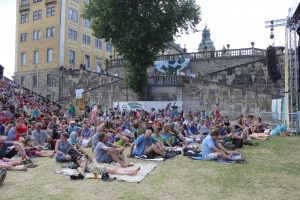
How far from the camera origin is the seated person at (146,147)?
1045 centimetres

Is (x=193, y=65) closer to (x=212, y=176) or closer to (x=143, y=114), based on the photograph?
(x=143, y=114)

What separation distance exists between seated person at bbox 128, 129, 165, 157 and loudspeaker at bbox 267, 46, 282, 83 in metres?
20.8

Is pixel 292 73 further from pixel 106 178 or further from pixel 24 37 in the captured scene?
pixel 24 37

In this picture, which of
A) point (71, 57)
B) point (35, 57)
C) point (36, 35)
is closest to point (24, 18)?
point (36, 35)

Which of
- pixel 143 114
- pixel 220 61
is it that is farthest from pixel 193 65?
pixel 143 114

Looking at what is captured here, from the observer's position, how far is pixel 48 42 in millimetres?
42781

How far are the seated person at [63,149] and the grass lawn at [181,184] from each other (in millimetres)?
284

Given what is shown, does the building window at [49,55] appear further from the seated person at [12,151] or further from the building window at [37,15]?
the seated person at [12,151]

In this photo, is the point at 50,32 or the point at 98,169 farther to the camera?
the point at 50,32

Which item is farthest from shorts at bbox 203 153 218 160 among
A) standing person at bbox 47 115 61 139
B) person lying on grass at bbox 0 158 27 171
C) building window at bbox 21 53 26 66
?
building window at bbox 21 53 26 66

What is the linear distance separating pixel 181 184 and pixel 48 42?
40150 millimetres

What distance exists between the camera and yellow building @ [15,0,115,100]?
138 ft

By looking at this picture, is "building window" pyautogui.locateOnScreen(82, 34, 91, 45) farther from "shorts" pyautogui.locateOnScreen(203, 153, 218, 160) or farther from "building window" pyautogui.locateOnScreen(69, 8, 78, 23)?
"shorts" pyautogui.locateOnScreen(203, 153, 218, 160)

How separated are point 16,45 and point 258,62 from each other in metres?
36.2
